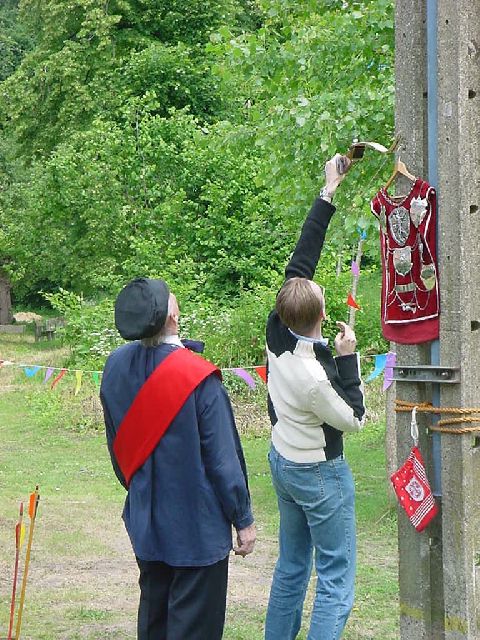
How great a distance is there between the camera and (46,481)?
1149cm

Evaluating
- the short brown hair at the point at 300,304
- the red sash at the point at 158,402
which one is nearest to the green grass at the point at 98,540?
the red sash at the point at 158,402

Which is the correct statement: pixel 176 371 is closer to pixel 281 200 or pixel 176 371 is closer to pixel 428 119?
pixel 428 119

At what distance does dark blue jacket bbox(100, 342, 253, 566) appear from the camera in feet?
13.9

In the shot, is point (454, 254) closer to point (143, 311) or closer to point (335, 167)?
point (335, 167)

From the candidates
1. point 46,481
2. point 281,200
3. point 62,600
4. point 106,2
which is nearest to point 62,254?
point 106,2

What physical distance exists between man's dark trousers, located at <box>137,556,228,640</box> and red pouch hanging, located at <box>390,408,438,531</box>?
0.96 meters

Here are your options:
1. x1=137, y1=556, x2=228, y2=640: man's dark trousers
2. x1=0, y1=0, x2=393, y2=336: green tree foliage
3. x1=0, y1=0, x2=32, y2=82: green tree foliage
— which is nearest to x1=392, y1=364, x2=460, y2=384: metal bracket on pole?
x1=137, y1=556, x2=228, y2=640: man's dark trousers

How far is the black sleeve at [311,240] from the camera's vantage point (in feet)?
14.7

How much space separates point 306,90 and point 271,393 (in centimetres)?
539

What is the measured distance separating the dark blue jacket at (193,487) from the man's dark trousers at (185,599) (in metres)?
0.08

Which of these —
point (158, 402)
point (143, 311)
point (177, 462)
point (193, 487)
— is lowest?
point (193, 487)

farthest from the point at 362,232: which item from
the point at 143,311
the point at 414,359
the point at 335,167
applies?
the point at 414,359

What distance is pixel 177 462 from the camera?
4.25m

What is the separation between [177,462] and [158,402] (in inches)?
9.8
